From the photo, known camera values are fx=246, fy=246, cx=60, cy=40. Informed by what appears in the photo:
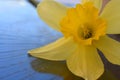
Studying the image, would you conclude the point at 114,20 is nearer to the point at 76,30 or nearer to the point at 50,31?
the point at 76,30

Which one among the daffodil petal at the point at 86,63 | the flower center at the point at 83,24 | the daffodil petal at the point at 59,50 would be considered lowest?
the daffodil petal at the point at 86,63

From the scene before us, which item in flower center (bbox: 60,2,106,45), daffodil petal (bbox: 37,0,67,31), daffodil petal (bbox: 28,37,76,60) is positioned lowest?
daffodil petal (bbox: 28,37,76,60)

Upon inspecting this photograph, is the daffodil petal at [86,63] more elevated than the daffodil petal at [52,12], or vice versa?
the daffodil petal at [52,12]

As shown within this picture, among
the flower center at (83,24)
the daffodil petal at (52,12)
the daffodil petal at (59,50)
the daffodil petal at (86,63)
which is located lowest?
the daffodil petal at (86,63)

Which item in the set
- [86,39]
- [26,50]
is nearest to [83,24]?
[86,39]

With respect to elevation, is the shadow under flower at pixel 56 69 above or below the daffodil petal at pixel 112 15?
below

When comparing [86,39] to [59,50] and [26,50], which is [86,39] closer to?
[59,50]
